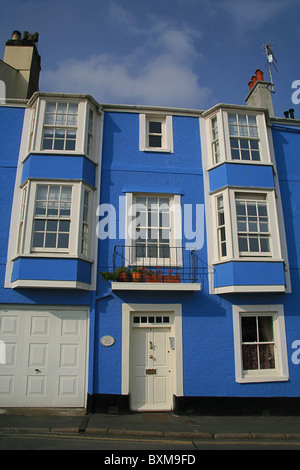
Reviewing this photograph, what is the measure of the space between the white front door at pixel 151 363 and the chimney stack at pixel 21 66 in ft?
32.0

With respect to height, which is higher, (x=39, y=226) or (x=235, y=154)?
(x=235, y=154)

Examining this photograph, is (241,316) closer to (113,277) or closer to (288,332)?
(288,332)

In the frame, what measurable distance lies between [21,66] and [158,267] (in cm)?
987

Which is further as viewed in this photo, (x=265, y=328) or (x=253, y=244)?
(x=253, y=244)

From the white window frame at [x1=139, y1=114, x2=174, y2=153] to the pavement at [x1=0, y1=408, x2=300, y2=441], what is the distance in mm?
7941

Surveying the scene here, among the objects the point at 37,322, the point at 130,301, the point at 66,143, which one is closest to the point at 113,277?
the point at 130,301

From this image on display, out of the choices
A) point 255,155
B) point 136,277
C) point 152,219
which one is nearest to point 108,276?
point 136,277

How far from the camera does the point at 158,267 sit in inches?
374

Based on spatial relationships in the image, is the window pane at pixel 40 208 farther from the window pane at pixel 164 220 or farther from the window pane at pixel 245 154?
the window pane at pixel 245 154

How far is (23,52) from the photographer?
12797mm

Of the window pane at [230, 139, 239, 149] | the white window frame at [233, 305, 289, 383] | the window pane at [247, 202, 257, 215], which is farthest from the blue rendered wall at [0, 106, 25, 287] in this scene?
the window pane at [247, 202, 257, 215]

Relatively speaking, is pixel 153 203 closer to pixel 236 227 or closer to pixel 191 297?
pixel 236 227

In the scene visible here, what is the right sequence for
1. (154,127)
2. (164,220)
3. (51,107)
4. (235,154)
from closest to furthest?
1. (164,220)
2. (51,107)
3. (235,154)
4. (154,127)

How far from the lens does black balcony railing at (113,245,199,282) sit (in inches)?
374
